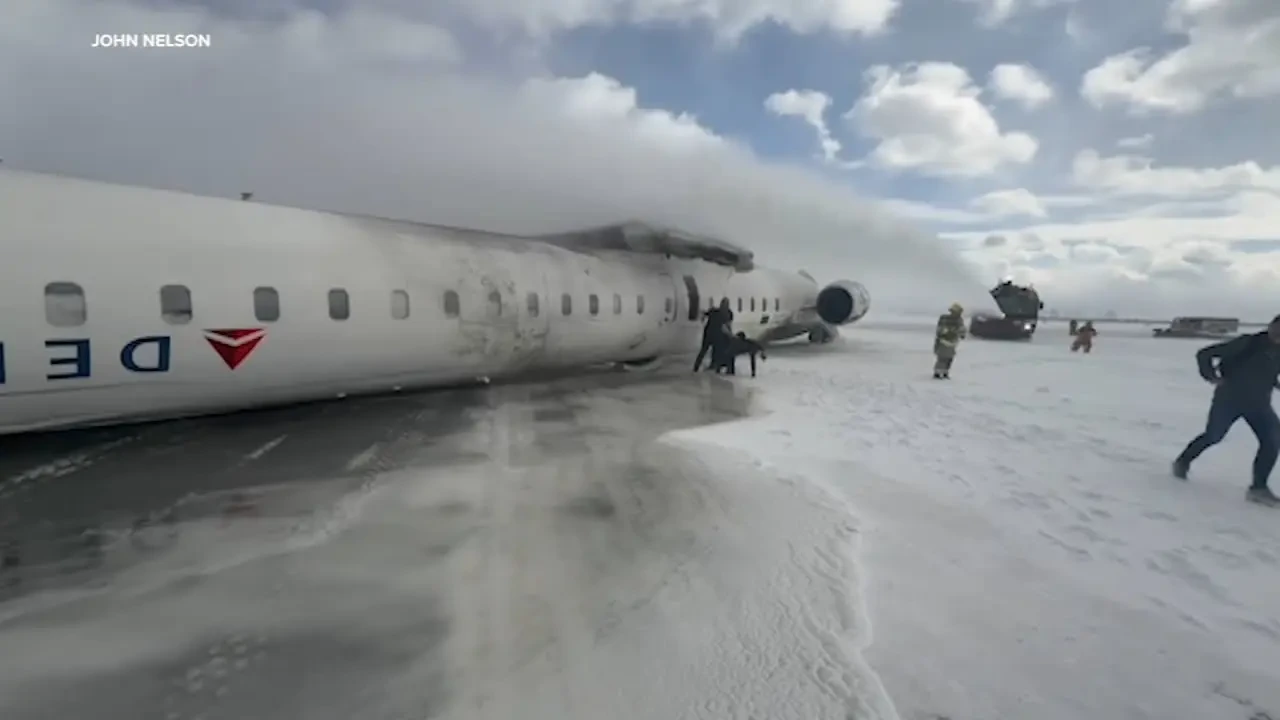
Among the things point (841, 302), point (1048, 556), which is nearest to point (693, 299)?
point (841, 302)

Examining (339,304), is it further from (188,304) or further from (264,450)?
(264,450)

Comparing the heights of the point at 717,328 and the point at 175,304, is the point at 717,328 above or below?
below

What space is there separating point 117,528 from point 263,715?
2930 millimetres

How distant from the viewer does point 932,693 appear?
2836 mm

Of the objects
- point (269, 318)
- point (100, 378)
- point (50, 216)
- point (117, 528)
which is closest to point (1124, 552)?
point (117, 528)

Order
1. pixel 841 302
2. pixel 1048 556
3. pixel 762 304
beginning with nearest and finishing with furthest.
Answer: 1. pixel 1048 556
2. pixel 762 304
3. pixel 841 302

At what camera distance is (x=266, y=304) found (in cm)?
710

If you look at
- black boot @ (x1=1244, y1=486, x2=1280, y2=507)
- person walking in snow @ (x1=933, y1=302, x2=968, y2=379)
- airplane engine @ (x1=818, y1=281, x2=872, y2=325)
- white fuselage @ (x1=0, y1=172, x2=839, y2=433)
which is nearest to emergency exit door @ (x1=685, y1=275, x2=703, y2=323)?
white fuselage @ (x1=0, y1=172, x2=839, y2=433)

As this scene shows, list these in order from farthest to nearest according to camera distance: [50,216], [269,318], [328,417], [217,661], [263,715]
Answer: [328,417]
[269,318]
[50,216]
[217,661]
[263,715]

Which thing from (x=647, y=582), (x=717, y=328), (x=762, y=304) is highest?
(x=762, y=304)

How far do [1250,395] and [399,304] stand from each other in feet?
29.6

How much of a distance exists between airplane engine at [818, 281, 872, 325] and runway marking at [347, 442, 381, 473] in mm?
16722

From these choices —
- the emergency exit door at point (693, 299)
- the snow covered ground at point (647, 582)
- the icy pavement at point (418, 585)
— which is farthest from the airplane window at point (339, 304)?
the emergency exit door at point (693, 299)

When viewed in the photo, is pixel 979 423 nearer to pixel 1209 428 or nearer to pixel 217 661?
pixel 1209 428
